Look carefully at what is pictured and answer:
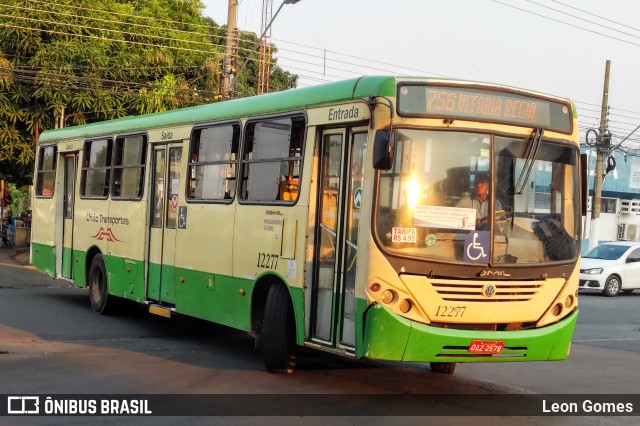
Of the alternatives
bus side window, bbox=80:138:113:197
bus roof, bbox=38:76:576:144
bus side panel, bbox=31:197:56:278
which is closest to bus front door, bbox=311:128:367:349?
bus roof, bbox=38:76:576:144

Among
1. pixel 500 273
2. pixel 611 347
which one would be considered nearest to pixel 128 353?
pixel 500 273

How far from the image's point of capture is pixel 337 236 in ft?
31.4

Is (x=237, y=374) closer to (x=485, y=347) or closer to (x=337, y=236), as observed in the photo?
(x=337, y=236)

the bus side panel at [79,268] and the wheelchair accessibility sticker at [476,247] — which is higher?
the wheelchair accessibility sticker at [476,247]

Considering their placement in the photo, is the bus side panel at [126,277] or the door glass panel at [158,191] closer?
the door glass panel at [158,191]

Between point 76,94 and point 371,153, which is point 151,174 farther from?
point 76,94

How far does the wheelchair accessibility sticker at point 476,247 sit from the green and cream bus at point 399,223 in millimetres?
13

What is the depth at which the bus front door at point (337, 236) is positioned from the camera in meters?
9.36

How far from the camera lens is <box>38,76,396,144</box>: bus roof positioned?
9.23 meters

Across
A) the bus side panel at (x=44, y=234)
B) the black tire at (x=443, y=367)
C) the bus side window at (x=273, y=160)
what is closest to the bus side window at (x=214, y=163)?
the bus side window at (x=273, y=160)

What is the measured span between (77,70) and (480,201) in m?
24.6

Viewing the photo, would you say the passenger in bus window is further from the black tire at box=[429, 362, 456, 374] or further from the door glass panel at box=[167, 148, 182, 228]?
the door glass panel at box=[167, 148, 182, 228]

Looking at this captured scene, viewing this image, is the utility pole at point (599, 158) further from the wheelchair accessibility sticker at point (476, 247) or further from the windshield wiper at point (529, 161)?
the wheelchair accessibility sticker at point (476, 247)

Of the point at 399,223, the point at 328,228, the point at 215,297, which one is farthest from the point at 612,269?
the point at 399,223
